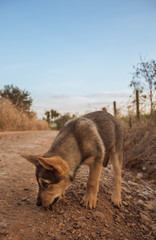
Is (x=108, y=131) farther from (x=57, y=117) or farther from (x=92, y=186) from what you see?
(x=57, y=117)

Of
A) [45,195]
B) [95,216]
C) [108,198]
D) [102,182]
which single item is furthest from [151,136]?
[45,195]

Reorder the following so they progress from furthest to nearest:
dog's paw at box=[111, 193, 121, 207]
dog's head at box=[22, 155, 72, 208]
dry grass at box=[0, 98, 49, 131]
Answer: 1. dry grass at box=[0, 98, 49, 131]
2. dog's paw at box=[111, 193, 121, 207]
3. dog's head at box=[22, 155, 72, 208]

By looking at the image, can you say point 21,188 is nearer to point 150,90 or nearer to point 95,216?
point 95,216

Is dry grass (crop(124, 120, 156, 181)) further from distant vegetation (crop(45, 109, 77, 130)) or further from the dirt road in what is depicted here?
distant vegetation (crop(45, 109, 77, 130))

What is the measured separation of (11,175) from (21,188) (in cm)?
67

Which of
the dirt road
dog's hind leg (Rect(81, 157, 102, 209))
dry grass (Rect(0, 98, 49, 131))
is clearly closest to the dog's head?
the dirt road

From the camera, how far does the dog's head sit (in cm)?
264

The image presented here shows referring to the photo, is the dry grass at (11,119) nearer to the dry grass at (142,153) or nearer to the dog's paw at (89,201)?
the dry grass at (142,153)

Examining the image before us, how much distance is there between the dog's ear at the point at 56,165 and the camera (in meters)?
2.40

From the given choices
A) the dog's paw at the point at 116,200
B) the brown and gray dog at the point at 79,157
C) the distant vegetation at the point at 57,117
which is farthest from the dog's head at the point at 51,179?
the distant vegetation at the point at 57,117

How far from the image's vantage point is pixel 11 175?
13.8 feet

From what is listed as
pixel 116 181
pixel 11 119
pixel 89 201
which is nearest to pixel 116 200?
pixel 116 181

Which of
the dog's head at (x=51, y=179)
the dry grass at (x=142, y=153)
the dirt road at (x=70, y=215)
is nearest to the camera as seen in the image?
the dirt road at (x=70, y=215)

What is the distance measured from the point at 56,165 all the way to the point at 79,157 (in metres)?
0.71
